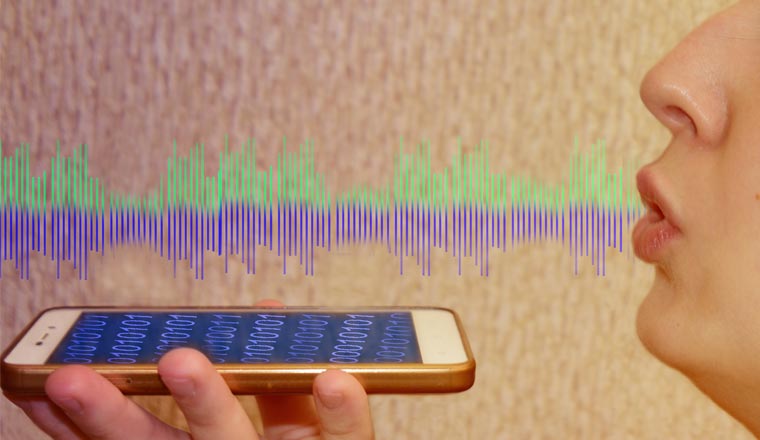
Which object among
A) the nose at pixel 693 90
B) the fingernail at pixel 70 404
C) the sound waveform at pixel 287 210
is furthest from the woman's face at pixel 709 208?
the fingernail at pixel 70 404

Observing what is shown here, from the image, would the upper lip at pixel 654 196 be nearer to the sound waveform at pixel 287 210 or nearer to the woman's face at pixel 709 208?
the woman's face at pixel 709 208

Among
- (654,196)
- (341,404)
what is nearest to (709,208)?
(654,196)

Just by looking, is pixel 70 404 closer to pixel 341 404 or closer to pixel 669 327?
pixel 341 404

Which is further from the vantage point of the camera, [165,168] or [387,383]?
[165,168]

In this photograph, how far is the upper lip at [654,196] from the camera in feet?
0.95

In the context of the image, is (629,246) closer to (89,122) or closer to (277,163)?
(277,163)

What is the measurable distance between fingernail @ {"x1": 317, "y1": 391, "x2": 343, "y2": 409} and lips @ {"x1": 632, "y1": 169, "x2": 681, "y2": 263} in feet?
0.48

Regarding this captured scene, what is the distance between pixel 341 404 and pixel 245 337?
7 centimetres

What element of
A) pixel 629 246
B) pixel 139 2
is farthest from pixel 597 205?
pixel 139 2

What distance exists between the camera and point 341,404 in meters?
0.26

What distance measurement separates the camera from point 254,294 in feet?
1.33

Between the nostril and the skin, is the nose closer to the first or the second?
the nostril

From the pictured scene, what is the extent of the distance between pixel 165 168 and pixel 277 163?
0.06m

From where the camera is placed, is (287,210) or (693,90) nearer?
(693,90)
